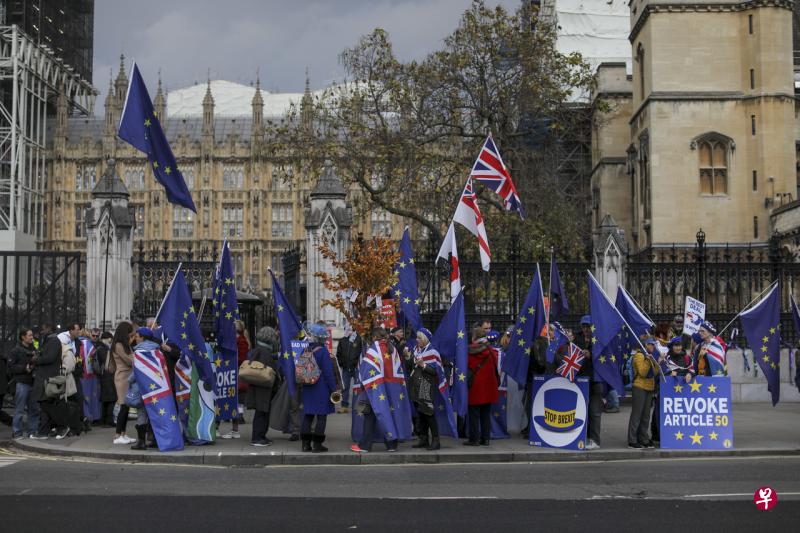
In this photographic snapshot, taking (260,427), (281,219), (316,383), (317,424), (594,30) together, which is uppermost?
(594,30)

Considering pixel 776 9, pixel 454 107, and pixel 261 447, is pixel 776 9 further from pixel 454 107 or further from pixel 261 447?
pixel 261 447

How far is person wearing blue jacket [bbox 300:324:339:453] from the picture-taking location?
12.1 m

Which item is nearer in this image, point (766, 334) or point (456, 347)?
point (456, 347)

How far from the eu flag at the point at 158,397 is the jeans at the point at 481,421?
3.79 metres

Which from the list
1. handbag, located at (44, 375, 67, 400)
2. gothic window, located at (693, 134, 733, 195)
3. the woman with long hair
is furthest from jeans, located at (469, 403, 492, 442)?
gothic window, located at (693, 134, 733, 195)

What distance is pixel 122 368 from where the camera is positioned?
13.3 m

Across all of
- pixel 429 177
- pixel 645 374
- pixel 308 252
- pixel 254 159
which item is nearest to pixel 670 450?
pixel 645 374

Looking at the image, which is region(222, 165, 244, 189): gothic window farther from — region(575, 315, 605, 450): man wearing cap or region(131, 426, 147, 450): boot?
region(575, 315, 605, 450): man wearing cap

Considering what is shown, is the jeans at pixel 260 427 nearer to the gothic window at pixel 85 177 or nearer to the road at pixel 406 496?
the road at pixel 406 496

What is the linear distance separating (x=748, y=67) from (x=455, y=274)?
22.3 m

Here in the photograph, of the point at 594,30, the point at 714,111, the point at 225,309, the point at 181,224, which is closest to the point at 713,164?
the point at 714,111

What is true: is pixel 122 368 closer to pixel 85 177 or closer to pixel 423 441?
pixel 423 441

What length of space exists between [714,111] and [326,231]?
18.6m

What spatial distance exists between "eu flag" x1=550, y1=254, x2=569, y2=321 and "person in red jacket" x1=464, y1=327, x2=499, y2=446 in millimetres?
1878
